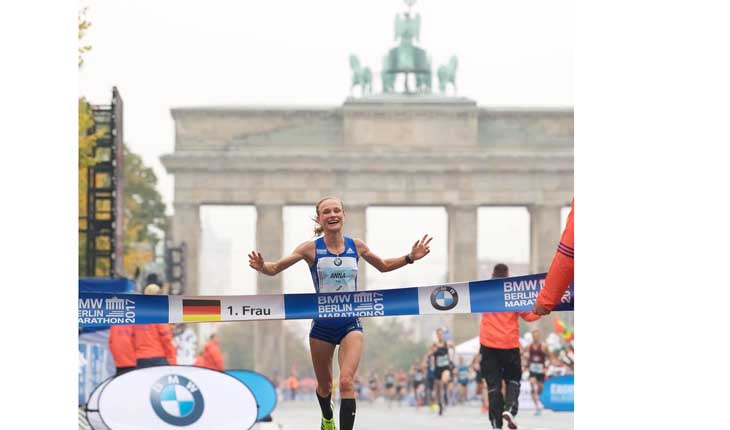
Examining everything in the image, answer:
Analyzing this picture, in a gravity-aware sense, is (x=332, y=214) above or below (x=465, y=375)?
above

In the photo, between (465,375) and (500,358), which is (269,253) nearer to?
(465,375)

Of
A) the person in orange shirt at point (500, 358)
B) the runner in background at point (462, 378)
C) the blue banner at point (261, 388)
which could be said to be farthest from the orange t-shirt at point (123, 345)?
the runner in background at point (462, 378)

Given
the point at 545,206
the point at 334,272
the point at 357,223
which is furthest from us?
the point at 545,206

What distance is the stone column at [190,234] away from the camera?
73312 mm

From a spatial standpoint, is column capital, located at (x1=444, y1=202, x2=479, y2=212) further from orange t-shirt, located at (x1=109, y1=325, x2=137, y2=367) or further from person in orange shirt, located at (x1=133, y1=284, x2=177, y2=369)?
orange t-shirt, located at (x1=109, y1=325, x2=137, y2=367)

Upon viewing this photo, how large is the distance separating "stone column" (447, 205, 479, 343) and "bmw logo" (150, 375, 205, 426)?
59654 mm

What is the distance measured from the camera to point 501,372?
13.9m

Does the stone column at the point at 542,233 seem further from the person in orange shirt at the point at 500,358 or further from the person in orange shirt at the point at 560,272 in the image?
the person in orange shirt at the point at 560,272

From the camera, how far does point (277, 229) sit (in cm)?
7525

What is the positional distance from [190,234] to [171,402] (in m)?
62.0

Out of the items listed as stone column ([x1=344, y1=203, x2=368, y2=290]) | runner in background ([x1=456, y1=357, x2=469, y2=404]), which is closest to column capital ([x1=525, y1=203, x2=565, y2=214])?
stone column ([x1=344, y1=203, x2=368, y2=290])

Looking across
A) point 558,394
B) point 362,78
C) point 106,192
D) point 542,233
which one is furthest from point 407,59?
point 558,394

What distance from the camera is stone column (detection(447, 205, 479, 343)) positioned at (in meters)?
71.7
